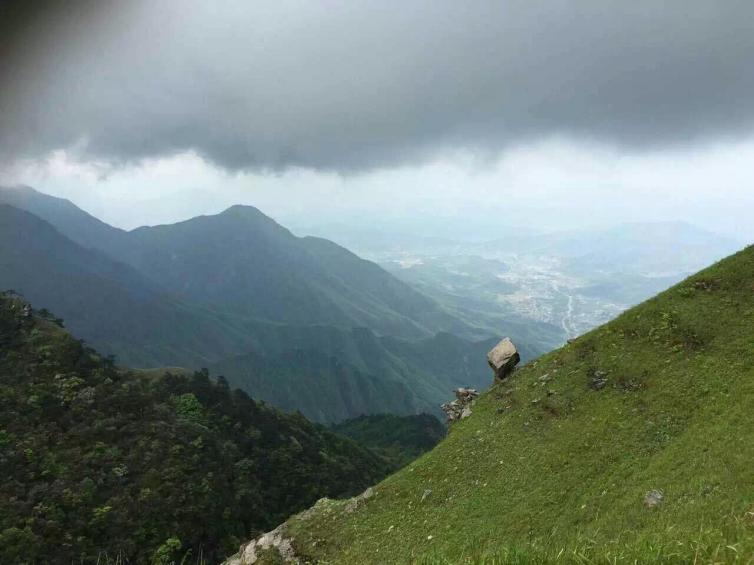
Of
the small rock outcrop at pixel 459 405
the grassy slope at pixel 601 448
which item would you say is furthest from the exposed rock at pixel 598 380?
→ the small rock outcrop at pixel 459 405

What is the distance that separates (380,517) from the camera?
87.7 ft

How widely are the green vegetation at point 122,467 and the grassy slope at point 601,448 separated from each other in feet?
100

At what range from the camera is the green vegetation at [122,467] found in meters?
68.3

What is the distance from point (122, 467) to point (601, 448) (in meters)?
89.4

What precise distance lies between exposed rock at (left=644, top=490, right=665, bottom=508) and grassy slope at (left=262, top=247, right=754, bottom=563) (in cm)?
27

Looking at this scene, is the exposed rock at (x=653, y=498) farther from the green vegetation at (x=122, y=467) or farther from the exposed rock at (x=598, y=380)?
the green vegetation at (x=122, y=467)

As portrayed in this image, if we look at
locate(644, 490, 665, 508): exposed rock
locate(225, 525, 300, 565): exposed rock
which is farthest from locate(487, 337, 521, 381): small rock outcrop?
locate(225, 525, 300, 565): exposed rock

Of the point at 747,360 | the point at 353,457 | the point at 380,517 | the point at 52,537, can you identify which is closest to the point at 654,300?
the point at 747,360

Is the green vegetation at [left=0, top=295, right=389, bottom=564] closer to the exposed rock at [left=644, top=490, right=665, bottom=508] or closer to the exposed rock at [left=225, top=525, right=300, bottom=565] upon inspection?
the exposed rock at [left=225, top=525, right=300, bottom=565]

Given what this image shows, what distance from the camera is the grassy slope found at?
18.2 meters

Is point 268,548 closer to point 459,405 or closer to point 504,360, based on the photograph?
point 459,405

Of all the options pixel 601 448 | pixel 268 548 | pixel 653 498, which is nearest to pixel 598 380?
pixel 601 448

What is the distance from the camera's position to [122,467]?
83125 mm

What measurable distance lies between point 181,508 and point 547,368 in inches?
3034
